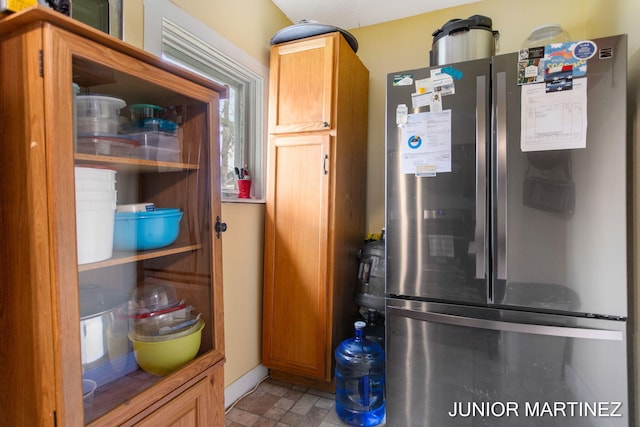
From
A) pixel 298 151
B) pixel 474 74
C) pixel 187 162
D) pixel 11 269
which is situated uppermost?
pixel 474 74

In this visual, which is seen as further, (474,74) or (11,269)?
(474,74)

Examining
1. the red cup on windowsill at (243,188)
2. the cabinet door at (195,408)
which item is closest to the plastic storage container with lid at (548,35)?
the red cup on windowsill at (243,188)

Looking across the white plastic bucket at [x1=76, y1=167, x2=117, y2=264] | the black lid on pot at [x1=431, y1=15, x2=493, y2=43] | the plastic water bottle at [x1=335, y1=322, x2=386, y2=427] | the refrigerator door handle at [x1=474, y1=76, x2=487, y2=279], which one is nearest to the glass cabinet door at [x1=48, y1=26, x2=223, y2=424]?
the white plastic bucket at [x1=76, y1=167, x2=117, y2=264]

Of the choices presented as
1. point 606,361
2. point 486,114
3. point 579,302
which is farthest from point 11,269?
point 606,361

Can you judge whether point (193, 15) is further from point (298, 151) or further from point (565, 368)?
point (565, 368)

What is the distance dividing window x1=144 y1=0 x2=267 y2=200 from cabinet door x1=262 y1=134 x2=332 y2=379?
0.18m

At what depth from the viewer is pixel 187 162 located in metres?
1.22

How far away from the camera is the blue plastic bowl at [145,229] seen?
3.34 ft

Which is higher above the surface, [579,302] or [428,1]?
[428,1]

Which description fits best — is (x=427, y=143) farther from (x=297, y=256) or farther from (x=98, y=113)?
(x=98, y=113)

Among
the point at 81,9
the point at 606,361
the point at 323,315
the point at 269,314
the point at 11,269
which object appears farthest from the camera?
the point at 269,314

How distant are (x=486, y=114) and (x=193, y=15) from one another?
147 centimetres

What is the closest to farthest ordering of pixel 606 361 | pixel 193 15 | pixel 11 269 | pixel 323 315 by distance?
pixel 11 269 → pixel 606 361 → pixel 193 15 → pixel 323 315

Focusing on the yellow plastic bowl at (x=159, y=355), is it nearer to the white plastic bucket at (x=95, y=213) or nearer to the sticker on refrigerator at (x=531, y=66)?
the white plastic bucket at (x=95, y=213)
